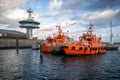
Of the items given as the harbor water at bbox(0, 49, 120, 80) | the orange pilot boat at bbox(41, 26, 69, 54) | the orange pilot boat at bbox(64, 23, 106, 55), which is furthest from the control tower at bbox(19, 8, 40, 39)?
the harbor water at bbox(0, 49, 120, 80)

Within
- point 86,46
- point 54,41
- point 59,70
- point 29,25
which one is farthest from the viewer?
point 29,25

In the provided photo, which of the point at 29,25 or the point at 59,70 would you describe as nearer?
the point at 59,70

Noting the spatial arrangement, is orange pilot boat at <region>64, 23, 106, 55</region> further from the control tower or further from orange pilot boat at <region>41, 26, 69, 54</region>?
the control tower

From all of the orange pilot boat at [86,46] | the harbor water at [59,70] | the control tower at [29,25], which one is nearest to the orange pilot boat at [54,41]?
the orange pilot boat at [86,46]

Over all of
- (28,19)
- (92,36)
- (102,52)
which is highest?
(28,19)

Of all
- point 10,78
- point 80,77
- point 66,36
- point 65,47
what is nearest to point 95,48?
point 66,36

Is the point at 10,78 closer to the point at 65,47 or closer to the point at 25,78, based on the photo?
the point at 25,78

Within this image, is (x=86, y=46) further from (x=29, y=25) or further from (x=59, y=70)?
(x=29, y=25)

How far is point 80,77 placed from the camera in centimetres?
3100

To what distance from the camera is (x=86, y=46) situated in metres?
73.0

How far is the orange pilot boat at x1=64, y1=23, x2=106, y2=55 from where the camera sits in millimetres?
66312

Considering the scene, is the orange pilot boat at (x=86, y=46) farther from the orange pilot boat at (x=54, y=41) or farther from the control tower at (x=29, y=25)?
the control tower at (x=29, y=25)

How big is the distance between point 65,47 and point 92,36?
703 inches

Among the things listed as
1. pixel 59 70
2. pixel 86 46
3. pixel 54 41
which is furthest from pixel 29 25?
pixel 59 70
